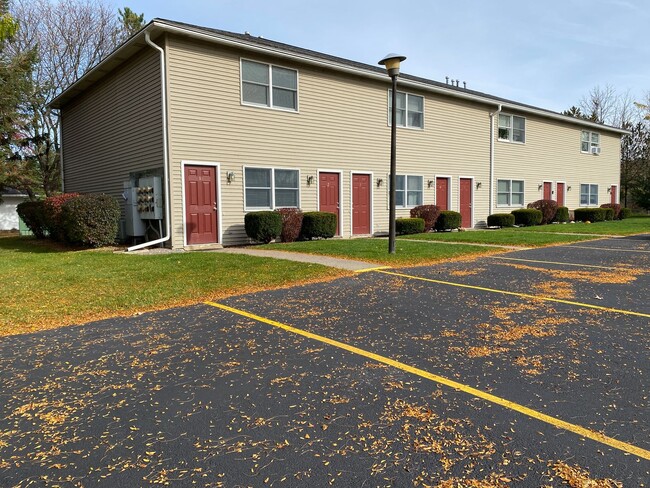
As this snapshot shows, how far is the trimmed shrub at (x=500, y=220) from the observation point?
19.9 m

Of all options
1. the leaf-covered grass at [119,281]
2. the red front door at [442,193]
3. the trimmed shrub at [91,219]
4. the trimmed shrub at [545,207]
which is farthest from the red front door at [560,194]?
the trimmed shrub at [91,219]

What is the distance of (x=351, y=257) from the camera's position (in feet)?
32.5

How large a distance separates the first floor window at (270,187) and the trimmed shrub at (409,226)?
3969mm

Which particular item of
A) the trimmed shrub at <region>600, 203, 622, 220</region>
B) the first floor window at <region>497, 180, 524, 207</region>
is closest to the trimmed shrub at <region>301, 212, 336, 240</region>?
the first floor window at <region>497, 180, 524, 207</region>

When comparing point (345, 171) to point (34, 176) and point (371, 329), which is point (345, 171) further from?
point (34, 176)

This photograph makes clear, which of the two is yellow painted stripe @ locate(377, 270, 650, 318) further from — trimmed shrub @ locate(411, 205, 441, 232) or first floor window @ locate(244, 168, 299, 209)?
trimmed shrub @ locate(411, 205, 441, 232)

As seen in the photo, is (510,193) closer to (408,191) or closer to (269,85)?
(408,191)

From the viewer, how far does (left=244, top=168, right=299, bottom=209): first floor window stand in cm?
1339

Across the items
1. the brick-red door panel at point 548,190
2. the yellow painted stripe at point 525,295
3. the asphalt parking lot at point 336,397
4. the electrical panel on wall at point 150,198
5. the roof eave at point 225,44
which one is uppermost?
the roof eave at point 225,44

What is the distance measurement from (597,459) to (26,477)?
9.32 ft

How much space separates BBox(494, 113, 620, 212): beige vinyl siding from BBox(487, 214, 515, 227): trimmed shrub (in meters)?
0.99

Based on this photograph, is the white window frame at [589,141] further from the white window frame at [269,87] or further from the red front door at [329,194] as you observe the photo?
the white window frame at [269,87]

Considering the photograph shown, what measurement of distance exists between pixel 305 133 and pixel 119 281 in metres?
8.52

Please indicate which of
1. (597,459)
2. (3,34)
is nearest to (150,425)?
(597,459)
